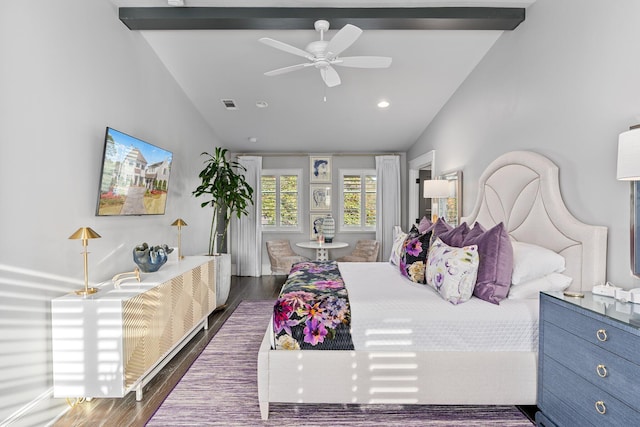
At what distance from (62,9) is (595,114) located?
11.6 feet

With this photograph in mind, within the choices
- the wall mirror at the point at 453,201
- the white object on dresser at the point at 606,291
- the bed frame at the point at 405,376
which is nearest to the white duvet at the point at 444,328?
the bed frame at the point at 405,376

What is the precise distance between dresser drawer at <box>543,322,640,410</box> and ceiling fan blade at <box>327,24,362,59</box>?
210 centimetres

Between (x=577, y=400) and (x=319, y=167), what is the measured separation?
521 centimetres


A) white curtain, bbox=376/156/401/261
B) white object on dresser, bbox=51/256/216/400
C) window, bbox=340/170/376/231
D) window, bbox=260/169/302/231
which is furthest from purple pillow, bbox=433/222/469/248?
window, bbox=260/169/302/231

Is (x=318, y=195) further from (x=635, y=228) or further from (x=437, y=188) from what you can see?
(x=635, y=228)

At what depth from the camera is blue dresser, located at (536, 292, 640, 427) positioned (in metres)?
1.42

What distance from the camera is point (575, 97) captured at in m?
2.40

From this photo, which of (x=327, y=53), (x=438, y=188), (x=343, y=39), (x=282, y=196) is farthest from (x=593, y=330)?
(x=282, y=196)

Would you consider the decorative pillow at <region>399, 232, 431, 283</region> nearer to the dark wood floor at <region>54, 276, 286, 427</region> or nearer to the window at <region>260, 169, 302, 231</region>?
the dark wood floor at <region>54, 276, 286, 427</region>

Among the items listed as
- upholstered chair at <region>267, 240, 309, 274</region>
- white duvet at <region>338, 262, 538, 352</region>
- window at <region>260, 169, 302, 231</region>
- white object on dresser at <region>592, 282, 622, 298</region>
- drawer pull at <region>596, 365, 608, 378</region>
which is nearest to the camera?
drawer pull at <region>596, 365, 608, 378</region>

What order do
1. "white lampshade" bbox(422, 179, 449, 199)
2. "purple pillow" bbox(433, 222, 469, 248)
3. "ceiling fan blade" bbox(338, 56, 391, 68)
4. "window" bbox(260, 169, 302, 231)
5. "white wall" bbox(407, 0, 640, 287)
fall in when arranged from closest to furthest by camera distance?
"white wall" bbox(407, 0, 640, 287)
"ceiling fan blade" bbox(338, 56, 391, 68)
"purple pillow" bbox(433, 222, 469, 248)
"white lampshade" bbox(422, 179, 449, 199)
"window" bbox(260, 169, 302, 231)

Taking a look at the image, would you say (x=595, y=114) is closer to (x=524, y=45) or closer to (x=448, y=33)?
(x=524, y=45)

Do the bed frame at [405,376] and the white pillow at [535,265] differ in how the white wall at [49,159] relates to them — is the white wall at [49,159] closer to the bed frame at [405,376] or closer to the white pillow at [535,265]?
the bed frame at [405,376]

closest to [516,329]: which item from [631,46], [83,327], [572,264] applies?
[572,264]
